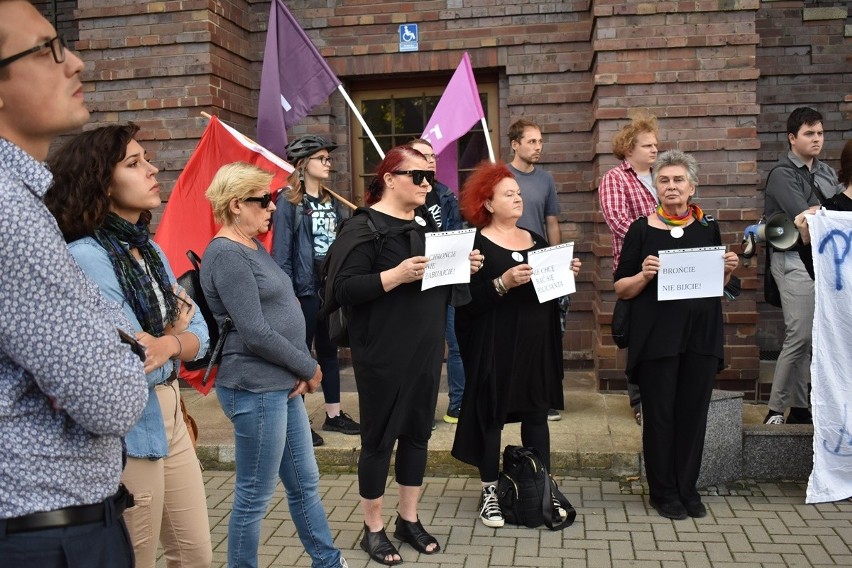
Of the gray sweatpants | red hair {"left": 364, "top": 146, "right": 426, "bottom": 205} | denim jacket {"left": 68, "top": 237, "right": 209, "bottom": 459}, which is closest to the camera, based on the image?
denim jacket {"left": 68, "top": 237, "right": 209, "bottom": 459}

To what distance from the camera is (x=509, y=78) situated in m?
7.87

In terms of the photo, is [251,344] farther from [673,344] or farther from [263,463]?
[673,344]

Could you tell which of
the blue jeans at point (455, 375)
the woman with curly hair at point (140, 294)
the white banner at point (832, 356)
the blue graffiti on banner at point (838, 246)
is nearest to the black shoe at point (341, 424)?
the blue jeans at point (455, 375)

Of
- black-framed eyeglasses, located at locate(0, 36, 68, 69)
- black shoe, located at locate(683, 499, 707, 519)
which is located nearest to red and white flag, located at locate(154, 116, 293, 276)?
black shoe, located at locate(683, 499, 707, 519)

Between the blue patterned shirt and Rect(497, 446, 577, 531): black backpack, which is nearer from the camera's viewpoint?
the blue patterned shirt

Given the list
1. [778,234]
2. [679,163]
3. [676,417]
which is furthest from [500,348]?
[778,234]

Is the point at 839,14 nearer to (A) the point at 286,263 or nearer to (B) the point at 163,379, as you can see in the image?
(A) the point at 286,263

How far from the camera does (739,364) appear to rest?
691 cm

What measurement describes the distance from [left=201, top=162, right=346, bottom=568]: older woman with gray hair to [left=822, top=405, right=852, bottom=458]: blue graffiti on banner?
2.86m

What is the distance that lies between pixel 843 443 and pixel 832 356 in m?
0.46

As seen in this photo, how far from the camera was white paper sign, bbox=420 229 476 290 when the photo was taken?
13.9 ft

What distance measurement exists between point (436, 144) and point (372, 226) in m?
2.75

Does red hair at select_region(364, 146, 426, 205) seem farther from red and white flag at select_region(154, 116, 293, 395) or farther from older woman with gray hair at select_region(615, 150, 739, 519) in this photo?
red and white flag at select_region(154, 116, 293, 395)

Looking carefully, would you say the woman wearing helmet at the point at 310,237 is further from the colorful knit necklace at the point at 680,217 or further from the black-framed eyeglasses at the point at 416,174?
the colorful knit necklace at the point at 680,217
